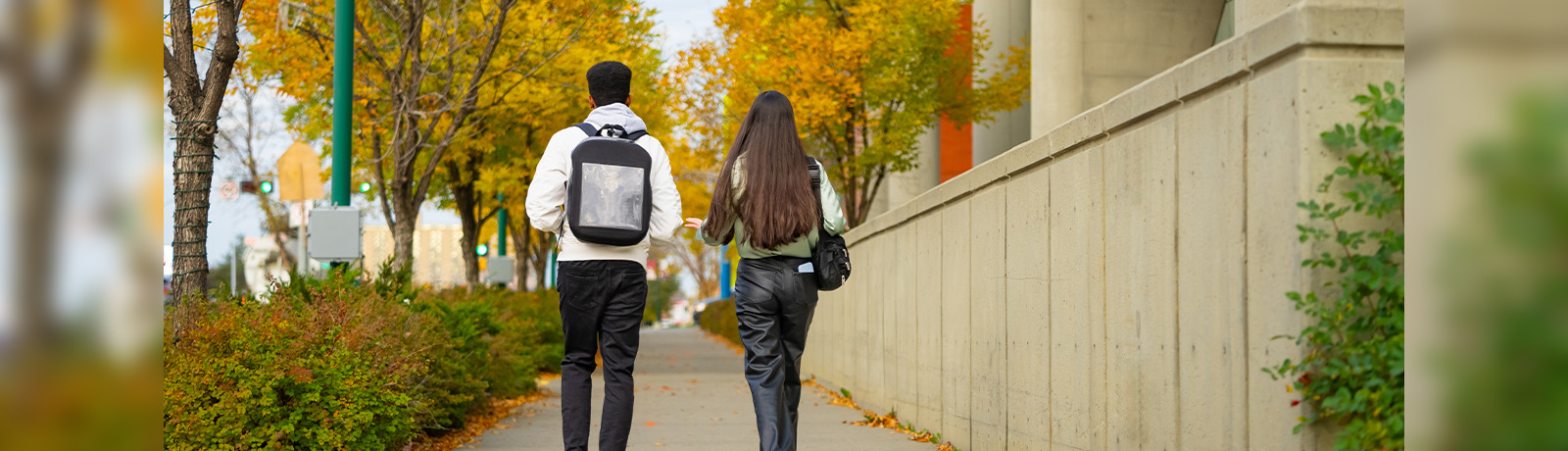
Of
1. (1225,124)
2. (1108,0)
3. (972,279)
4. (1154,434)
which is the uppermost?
(1108,0)

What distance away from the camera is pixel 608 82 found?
558 centimetres

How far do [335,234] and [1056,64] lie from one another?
34.4 ft

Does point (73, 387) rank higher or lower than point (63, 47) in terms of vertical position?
lower

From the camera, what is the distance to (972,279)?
24.7 feet

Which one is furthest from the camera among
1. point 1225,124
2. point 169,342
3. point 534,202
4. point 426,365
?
point 426,365

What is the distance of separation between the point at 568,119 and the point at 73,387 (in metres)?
19.8

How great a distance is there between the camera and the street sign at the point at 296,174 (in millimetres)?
19172

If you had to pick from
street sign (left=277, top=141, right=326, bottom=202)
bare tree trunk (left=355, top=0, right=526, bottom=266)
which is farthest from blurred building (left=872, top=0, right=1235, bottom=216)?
street sign (left=277, top=141, right=326, bottom=202)

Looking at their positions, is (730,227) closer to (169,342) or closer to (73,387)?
(169,342)

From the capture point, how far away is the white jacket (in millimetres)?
5262

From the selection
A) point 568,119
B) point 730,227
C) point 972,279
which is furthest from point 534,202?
point 568,119

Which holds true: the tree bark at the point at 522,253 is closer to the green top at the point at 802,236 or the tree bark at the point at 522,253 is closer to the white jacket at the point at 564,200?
the green top at the point at 802,236

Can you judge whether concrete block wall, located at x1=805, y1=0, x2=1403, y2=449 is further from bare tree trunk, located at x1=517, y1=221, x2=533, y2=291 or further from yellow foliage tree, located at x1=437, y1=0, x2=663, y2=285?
bare tree trunk, located at x1=517, y1=221, x2=533, y2=291

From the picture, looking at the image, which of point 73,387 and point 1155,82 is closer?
point 73,387
